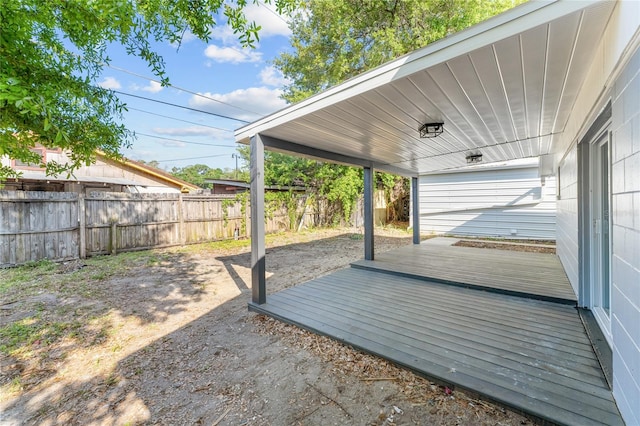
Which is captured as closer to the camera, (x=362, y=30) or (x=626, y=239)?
(x=626, y=239)

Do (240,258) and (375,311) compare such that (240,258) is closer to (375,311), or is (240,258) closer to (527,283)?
(375,311)

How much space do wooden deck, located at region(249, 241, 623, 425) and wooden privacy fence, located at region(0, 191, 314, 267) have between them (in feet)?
18.8

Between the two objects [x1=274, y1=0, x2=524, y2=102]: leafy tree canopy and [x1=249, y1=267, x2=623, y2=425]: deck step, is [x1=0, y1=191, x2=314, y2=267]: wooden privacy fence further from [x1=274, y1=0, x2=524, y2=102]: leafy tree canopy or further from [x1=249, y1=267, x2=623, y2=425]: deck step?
[x1=274, y1=0, x2=524, y2=102]: leafy tree canopy

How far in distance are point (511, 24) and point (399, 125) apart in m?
1.78

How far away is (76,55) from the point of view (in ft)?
9.66

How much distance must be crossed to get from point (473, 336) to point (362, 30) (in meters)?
11.5

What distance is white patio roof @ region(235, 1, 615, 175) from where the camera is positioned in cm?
171

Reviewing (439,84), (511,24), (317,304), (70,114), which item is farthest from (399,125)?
(70,114)

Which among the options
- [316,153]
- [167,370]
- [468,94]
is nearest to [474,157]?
[316,153]

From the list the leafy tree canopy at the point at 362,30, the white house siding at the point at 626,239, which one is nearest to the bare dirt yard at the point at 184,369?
the white house siding at the point at 626,239

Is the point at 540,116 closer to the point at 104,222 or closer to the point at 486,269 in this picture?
the point at 486,269

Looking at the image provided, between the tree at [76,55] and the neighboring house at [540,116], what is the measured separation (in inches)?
49.9

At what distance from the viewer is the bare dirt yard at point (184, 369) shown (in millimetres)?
1889

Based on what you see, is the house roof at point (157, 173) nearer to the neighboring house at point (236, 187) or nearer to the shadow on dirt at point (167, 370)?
the neighboring house at point (236, 187)
